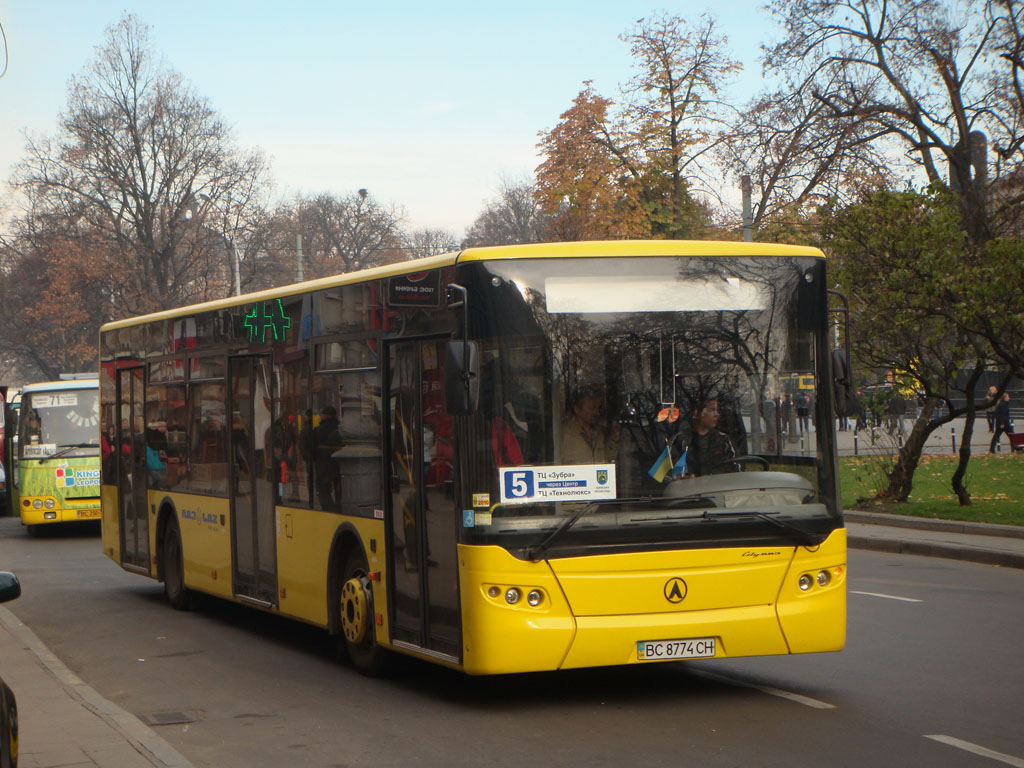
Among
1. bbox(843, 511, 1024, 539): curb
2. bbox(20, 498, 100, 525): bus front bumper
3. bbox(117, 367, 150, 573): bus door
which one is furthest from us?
bbox(20, 498, 100, 525): bus front bumper

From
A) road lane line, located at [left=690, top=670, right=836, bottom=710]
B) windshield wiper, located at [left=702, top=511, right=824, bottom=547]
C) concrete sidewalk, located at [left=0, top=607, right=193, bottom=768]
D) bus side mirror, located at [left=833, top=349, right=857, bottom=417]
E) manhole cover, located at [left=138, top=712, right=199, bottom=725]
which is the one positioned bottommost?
manhole cover, located at [left=138, top=712, right=199, bottom=725]

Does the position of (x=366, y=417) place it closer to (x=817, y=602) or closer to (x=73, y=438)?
(x=817, y=602)

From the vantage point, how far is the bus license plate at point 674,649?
8.02 meters

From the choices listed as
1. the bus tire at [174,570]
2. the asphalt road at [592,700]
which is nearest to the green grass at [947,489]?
the asphalt road at [592,700]

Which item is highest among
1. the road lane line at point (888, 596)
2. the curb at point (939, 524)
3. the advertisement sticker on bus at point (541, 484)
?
the advertisement sticker on bus at point (541, 484)

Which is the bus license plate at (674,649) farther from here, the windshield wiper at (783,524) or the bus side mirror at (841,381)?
the bus side mirror at (841,381)

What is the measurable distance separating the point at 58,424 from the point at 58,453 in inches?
20.8

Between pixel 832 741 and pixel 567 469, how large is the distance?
2.04 m

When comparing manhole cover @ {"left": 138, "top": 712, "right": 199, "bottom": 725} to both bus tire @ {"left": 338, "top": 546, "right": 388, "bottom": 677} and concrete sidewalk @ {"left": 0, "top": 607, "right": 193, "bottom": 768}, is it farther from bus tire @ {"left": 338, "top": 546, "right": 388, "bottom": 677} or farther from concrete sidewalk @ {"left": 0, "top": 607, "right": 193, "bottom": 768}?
bus tire @ {"left": 338, "top": 546, "right": 388, "bottom": 677}

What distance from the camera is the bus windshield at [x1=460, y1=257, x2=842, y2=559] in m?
7.94

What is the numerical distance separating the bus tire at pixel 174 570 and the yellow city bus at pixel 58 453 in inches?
406

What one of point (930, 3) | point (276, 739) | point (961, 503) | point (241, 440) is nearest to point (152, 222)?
point (930, 3)

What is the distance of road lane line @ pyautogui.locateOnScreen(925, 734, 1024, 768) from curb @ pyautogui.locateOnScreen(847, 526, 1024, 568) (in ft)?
31.7

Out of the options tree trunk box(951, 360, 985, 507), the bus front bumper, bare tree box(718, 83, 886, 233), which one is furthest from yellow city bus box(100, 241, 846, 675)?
bare tree box(718, 83, 886, 233)
